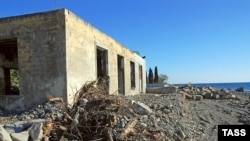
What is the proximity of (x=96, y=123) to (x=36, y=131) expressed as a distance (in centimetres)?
163

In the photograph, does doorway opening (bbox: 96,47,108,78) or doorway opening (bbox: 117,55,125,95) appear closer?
doorway opening (bbox: 96,47,108,78)

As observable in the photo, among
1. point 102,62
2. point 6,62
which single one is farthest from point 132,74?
point 6,62

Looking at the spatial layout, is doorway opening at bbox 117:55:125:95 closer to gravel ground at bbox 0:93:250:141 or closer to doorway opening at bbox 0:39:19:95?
doorway opening at bbox 0:39:19:95

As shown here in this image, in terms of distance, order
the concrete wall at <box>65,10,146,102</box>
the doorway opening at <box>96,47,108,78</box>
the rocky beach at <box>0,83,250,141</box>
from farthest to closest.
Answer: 1. the doorway opening at <box>96,47,108,78</box>
2. the concrete wall at <box>65,10,146,102</box>
3. the rocky beach at <box>0,83,250,141</box>

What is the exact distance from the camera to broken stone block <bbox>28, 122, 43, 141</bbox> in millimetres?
6734

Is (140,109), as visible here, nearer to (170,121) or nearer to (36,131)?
(170,121)

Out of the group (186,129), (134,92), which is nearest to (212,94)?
(134,92)

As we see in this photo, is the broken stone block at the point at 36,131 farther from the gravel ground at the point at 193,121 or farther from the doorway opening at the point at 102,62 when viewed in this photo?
the doorway opening at the point at 102,62

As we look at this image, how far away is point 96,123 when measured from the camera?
7812 millimetres

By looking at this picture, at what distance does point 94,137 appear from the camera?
744 cm

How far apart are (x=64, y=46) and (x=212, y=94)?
13.6m

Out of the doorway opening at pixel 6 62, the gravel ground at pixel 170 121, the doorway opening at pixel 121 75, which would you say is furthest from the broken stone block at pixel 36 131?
the doorway opening at pixel 121 75

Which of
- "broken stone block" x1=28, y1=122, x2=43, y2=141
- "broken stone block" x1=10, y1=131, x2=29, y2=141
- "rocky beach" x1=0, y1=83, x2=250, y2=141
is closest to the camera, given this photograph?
"broken stone block" x1=10, y1=131, x2=29, y2=141

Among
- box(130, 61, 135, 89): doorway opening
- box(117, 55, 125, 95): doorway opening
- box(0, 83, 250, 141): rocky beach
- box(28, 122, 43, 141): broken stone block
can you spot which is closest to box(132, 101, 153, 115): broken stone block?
box(0, 83, 250, 141): rocky beach
